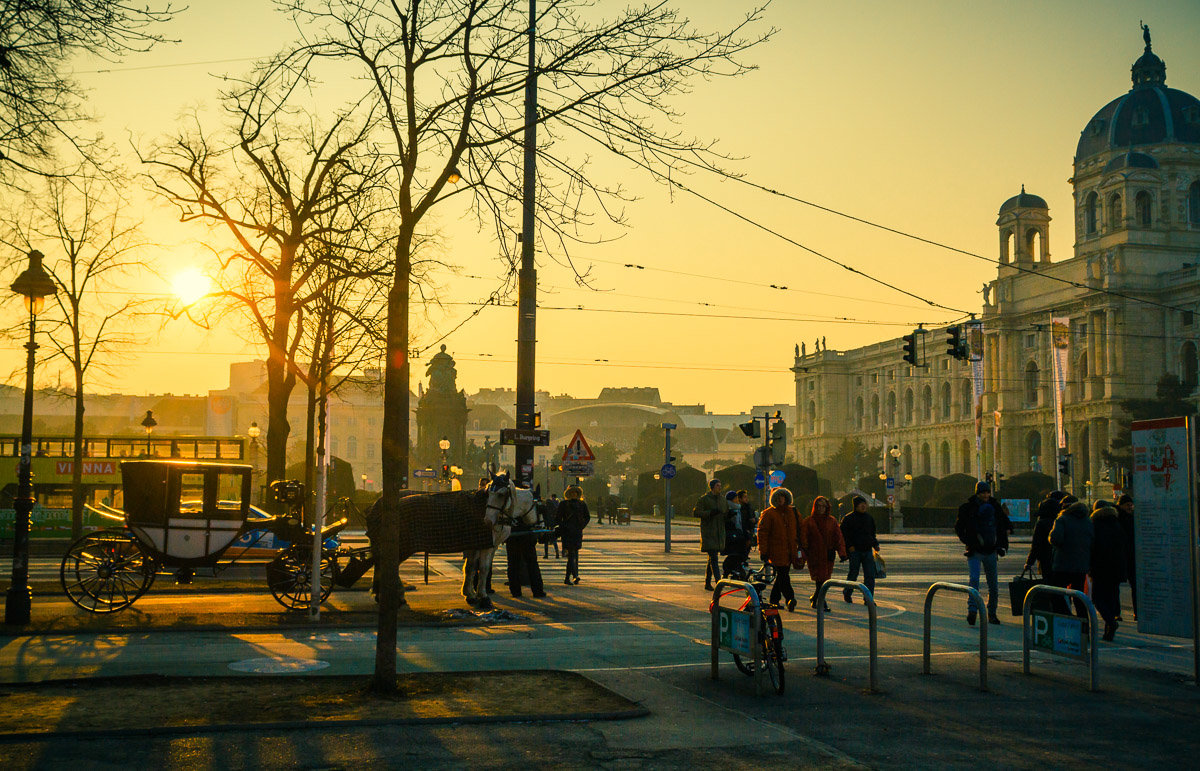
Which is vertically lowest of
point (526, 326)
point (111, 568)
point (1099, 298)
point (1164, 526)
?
point (111, 568)

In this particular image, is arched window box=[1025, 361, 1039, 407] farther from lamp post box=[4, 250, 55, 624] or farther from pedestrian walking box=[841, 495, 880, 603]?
lamp post box=[4, 250, 55, 624]

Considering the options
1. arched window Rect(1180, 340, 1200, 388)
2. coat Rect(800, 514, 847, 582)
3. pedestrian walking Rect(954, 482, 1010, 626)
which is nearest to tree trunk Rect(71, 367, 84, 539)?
coat Rect(800, 514, 847, 582)

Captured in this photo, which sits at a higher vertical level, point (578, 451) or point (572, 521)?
point (578, 451)

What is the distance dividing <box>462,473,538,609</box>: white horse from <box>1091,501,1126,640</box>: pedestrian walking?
27.1 feet

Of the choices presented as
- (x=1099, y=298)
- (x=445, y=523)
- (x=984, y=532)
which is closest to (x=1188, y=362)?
(x=1099, y=298)

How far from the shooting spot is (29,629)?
44.8 feet

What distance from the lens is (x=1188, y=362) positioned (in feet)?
313

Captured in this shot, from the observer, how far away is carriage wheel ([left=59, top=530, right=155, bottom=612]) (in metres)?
15.5

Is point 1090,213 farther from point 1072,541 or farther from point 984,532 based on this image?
point 1072,541

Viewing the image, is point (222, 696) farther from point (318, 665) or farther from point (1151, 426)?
point (1151, 426)

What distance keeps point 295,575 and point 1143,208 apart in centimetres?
10357

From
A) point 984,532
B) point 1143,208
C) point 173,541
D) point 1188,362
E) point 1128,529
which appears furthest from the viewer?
point 1143,208

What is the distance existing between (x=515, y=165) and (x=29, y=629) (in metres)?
8.36

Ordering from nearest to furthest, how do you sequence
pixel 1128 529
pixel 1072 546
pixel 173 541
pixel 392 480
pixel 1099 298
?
1. pixel 392 480
2. pixel 1072 546
3. pixel 173 541
4. pixel 1128 529
5. pixel 1099 298
